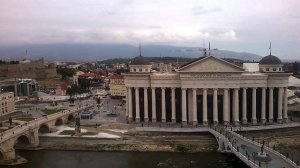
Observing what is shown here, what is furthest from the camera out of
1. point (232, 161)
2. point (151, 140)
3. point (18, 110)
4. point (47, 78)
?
point (47, 78)

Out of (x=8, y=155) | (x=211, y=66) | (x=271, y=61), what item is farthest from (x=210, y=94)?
(x=8, y=155)

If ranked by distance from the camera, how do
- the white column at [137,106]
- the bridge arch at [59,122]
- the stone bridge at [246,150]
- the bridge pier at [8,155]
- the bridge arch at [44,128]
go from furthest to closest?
the bridge arch at [59,122]
the white column at [137,106]
the bridge arch at [44,128]
the bridge pier at [8,155]
the stone bridge at [246,150]

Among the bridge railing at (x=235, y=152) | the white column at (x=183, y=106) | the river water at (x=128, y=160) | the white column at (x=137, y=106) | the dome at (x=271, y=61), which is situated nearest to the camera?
the bridge railing at (x=235, y=152)

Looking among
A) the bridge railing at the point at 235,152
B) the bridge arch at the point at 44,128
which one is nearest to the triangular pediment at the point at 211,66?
the bridge railing at the point at 235,152

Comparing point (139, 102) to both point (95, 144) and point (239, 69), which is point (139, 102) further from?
point (239, 69)

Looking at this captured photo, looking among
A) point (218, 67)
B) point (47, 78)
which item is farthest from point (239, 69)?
point (47, 78)

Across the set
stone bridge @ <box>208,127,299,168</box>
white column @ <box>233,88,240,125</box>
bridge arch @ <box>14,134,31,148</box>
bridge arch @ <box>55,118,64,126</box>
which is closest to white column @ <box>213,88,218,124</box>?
white column @ <box>233,88,240,125</box>

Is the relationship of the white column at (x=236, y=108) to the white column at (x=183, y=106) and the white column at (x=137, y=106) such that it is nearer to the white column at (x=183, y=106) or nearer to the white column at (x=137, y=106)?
the white column at (x=183, y=106)
